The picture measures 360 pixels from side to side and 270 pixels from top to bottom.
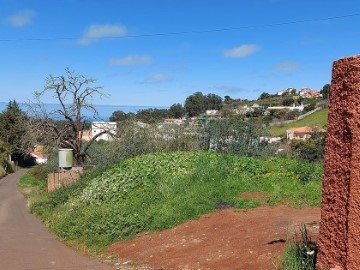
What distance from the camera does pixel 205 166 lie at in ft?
44.8

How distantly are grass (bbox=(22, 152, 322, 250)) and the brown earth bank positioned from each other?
55 centimetres

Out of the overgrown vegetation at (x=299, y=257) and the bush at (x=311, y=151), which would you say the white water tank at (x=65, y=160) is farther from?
the overgrown vegetation at (x=299, y=257)

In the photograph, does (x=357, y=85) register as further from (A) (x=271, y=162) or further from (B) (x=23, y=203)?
(B) (x=23, y=203)

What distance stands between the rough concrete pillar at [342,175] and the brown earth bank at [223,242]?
4.14 feet

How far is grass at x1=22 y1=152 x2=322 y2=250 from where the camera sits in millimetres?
10297

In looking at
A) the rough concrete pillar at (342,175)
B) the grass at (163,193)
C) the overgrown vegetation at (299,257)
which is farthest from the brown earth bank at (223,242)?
the rough concrete pillar at (342,175)

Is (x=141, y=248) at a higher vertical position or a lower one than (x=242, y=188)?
lower

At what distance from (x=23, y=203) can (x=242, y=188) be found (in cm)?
1230

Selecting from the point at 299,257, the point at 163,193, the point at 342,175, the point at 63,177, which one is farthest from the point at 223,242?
the point at 63,177

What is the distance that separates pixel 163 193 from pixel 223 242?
4274mm

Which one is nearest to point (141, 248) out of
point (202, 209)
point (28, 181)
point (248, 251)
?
point (202, 209)

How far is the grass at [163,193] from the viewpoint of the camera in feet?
33.8

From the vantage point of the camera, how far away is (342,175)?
4.53m

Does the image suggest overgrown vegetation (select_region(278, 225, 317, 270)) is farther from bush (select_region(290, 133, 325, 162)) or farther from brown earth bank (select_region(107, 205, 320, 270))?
bush (select_region(290, 133, 325, 162))
